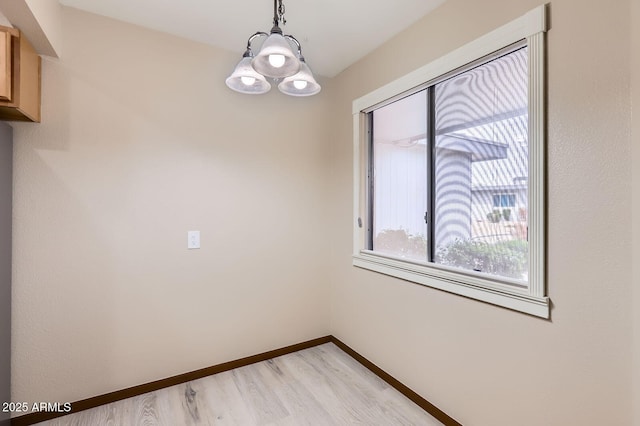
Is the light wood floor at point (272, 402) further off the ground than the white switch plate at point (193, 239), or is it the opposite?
the white switch plate at point (193, 239)

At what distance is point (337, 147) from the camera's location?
2908mm

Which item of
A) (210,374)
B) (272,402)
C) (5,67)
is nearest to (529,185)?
(272,402)

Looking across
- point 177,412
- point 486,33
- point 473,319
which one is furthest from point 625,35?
point 177,412

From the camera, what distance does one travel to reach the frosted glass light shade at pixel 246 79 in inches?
62.7

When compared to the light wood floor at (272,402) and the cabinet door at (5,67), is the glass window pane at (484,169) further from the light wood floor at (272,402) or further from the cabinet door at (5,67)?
the cabinet door at (5,67)

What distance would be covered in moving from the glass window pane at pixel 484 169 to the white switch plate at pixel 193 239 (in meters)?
1.77

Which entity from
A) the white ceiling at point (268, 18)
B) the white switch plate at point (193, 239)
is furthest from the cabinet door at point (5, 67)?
the white switch plate at point (193, 239)

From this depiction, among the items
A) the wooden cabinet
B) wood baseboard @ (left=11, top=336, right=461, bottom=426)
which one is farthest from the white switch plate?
the wooden cabinet

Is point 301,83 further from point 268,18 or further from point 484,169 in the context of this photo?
point 484,169

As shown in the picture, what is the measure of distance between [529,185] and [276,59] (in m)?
1.37

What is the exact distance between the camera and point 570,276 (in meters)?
1.31

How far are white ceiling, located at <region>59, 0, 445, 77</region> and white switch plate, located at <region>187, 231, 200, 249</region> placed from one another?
4.88ft

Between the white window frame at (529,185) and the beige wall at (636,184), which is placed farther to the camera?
the white window frame at (529,185)

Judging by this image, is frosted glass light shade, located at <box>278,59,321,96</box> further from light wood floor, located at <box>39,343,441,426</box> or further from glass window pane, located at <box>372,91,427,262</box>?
light wood floor, located at <box>39,343,441,426</box>
